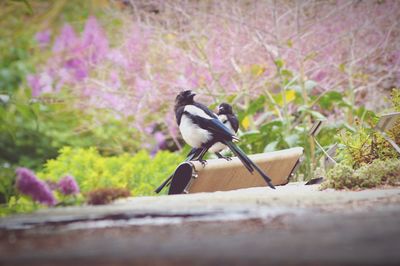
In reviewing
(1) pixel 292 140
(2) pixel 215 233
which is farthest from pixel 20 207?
(1) pixel 292 140

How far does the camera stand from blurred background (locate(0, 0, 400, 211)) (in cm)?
574

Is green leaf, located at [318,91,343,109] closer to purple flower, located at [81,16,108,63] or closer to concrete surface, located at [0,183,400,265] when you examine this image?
concrete surface, located at [0,183,400,265]

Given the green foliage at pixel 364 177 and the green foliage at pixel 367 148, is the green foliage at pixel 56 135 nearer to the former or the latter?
the green foliage at pixel 367 148

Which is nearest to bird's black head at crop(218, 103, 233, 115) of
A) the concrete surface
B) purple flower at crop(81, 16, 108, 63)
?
the concrete surface

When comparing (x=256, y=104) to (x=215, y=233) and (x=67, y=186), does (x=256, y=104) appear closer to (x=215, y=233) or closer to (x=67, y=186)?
(x=67, y=186)

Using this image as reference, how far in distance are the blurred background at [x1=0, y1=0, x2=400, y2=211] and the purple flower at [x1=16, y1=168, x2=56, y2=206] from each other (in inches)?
72.8

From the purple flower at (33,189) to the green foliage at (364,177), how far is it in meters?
1.51

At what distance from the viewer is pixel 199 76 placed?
6.59 metres

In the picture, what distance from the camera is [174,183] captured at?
167 inches

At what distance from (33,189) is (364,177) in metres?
1.74

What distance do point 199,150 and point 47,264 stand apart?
2788 mm

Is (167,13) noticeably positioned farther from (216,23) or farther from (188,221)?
(188,221)

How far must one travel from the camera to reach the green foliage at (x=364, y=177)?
3.74m

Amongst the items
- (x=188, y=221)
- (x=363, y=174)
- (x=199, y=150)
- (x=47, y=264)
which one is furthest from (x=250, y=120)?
(x=47, y=264)
